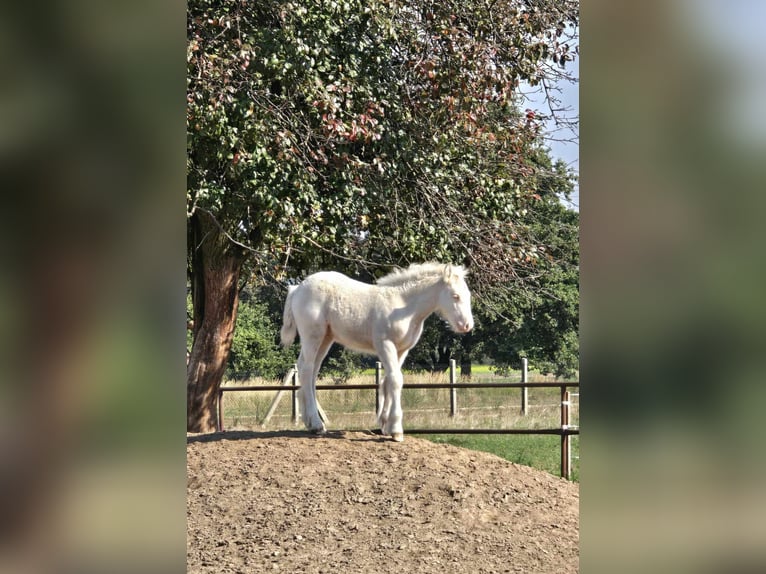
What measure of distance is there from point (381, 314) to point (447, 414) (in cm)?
1040

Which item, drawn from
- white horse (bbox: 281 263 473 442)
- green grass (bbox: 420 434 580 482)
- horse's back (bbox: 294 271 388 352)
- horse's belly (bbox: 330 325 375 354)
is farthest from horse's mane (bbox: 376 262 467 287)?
green grass (bbox: 420 434 580 482)

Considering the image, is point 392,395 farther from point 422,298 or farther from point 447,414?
point 447,414

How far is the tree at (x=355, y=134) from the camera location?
639 cm

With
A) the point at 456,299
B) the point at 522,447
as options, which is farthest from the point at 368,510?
the point at 522,447

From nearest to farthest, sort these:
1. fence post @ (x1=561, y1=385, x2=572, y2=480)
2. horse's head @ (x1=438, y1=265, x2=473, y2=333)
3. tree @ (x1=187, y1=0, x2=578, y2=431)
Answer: tree @ (x1=187, y1=0, x2=578, y2=431)
horse's head @ (x1=438, y1=265, x2=473, y2=333)
fence post @ (x1=561, y1=385, x2=572, y2=480)

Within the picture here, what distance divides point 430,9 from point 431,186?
1.66 meters

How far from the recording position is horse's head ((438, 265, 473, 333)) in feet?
21.9

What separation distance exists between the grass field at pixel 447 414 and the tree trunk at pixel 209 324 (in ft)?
15.8

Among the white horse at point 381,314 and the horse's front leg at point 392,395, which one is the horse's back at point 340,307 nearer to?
the white horse at point 381,314

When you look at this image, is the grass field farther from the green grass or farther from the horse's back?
the horse's back

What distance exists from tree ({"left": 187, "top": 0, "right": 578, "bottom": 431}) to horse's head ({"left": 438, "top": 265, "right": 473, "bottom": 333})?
0.64 meters

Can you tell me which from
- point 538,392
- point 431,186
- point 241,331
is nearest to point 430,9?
point 431,186
